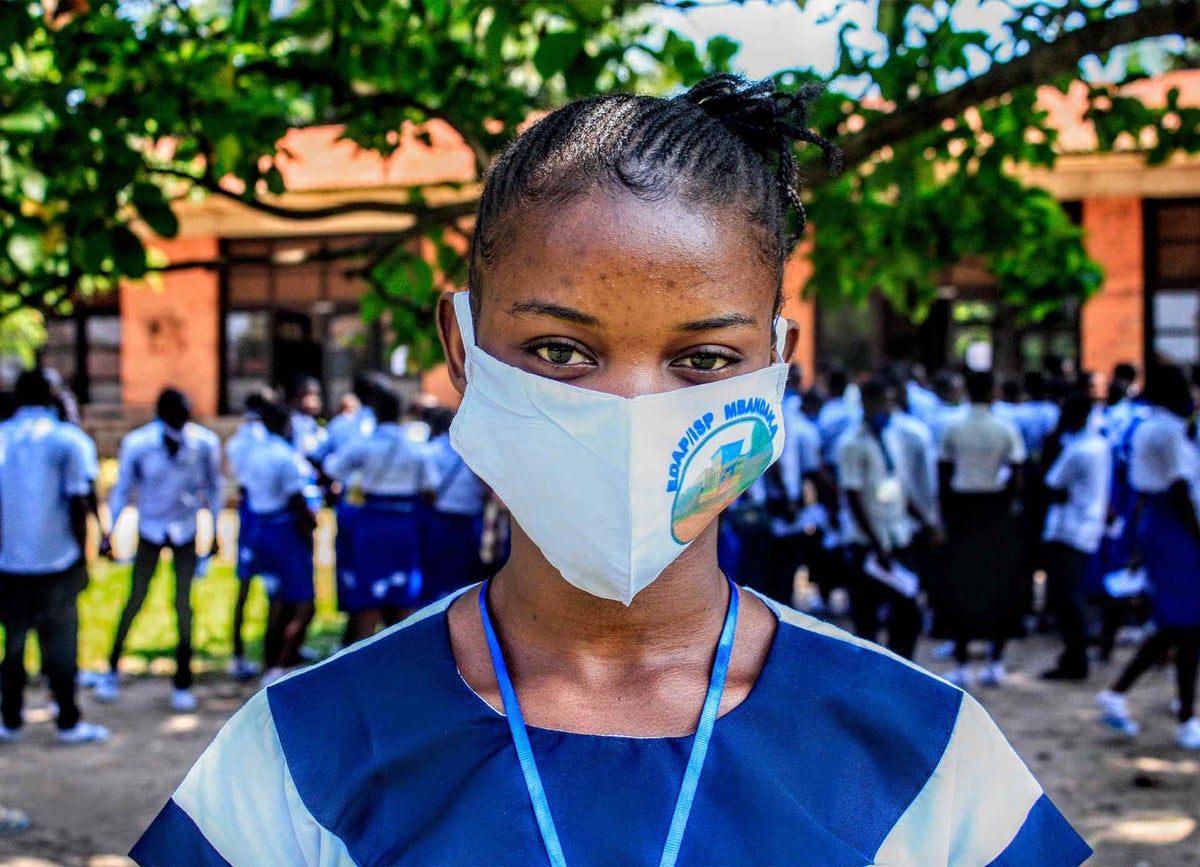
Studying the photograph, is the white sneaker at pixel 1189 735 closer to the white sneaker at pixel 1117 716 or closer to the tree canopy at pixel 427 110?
the white sneaker at pixel 1117 716

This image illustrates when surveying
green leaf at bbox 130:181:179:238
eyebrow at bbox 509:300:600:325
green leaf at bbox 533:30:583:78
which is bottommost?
eyebrow at bbox 509:300:600:325

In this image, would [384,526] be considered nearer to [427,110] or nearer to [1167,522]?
[427,110]

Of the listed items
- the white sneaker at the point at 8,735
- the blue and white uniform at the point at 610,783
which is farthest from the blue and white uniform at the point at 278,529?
the blue and white uniform at the point at 610,783

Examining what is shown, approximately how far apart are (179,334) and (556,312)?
53.9 ft

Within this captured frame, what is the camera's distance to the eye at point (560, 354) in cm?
134

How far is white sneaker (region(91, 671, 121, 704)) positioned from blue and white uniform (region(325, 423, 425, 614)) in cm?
143

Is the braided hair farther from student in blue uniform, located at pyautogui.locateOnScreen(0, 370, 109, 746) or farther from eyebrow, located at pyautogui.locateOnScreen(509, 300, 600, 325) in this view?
student in blue uniform, located at pyautogui.locateOnScreen(0, 370, 109, 746)

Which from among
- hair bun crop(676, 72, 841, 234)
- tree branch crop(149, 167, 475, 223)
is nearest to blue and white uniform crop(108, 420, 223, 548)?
tree branch crop(149, 167, 475, 223)

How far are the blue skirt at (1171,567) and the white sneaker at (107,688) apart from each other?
226 inches

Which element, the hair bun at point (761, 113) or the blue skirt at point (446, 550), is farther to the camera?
the blue skirt at point (446, 550)

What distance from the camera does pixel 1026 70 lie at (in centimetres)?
359

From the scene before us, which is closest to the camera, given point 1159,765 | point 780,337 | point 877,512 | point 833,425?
point 780,337

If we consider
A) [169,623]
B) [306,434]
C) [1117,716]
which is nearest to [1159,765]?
[1117,716]

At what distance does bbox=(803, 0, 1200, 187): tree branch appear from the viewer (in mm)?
3391
